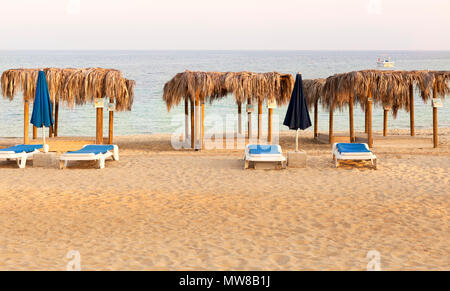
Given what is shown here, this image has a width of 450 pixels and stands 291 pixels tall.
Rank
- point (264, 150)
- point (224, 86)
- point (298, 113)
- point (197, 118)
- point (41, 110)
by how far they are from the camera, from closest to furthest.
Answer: point (264, 150) < point (298, 113) < point (41, 110) < point (224, 86) < point (197, 118)

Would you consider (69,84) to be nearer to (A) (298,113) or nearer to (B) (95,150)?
(B) (95,150)

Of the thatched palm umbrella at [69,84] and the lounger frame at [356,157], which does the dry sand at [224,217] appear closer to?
the lounger frame at [356,157]

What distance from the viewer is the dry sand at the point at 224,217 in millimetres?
4898

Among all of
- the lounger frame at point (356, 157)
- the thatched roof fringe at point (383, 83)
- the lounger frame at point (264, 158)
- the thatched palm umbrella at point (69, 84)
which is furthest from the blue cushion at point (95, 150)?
the thatched roof fringe at point (383, 83)

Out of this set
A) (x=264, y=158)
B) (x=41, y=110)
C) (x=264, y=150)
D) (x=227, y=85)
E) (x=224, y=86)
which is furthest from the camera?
(x=224, y=86)

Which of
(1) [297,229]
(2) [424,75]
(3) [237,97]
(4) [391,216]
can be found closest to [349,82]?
(2) [424,75]

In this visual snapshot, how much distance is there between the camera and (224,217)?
256 inches

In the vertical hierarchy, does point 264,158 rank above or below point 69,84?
below

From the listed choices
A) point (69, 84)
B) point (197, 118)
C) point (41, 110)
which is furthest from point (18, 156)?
point (197, 118)

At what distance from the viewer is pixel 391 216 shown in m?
6.52

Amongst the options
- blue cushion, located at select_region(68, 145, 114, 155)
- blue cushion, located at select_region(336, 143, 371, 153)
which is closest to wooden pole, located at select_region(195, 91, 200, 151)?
blue cushion, located at select_region(68, 145, 114, 155)

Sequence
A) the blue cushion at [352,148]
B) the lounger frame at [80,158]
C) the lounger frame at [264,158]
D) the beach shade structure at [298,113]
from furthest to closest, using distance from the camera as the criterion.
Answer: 1. the beach shade structure at [298,113]
2. the blue cushion at [352,148]
3. the lounger frame at [80,158]
4. the lounger frame at [264,158]

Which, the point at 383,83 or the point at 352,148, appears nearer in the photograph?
the point at 352,148

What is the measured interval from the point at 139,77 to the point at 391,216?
54.8m
